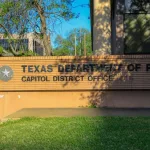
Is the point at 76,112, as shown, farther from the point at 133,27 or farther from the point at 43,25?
the point at 43,25

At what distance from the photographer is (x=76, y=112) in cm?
1145

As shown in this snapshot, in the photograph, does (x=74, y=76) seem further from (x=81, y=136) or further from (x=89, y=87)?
(x=81, y=136)

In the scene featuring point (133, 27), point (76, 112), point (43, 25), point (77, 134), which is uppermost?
point (43, 25)

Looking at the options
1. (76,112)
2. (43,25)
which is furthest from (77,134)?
(43,25)

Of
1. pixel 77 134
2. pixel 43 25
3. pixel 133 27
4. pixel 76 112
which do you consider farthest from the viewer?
pixel 43 25

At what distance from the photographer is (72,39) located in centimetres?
7644

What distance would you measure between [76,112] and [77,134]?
12.1 feet

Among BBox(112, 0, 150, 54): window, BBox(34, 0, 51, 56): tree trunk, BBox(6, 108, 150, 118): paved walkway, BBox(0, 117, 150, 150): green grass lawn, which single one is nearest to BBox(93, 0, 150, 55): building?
BBox(112, 0, 150, 54): window

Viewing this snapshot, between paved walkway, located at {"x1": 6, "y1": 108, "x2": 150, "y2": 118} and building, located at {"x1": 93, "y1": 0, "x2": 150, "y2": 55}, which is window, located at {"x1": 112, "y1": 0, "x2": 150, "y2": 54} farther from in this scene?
paved walkway, located at {"x1": 6, "y1": 108, "x2": 150, "y2": 118}

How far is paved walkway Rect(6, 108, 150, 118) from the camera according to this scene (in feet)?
35.6

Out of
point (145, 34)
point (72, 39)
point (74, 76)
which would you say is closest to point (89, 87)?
point (74, 76)

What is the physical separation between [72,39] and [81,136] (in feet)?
228

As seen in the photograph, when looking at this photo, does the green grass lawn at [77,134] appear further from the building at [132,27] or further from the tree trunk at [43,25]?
the tree trunk at [43,25]

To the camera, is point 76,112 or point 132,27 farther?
point 132,27
